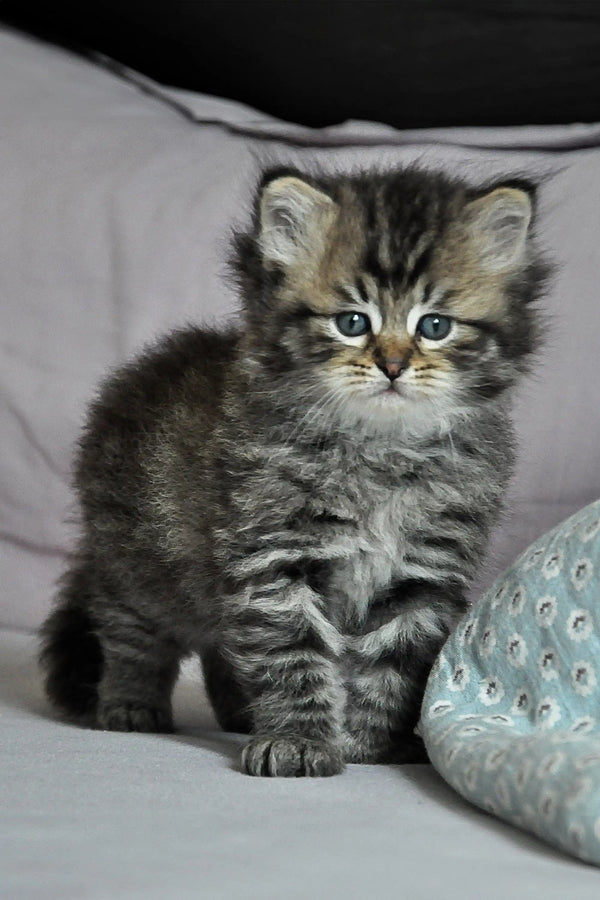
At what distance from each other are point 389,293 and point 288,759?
0.54m

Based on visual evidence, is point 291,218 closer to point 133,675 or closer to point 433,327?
point 433,327

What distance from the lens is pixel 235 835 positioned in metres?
1.16

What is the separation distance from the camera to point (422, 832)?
3.90ft

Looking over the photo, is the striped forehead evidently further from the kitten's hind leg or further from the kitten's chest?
the kitten's hind leg

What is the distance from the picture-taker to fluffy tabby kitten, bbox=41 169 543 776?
1.57m

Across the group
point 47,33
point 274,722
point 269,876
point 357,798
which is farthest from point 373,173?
point 47,33

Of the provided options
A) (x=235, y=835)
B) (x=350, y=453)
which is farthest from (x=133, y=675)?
(x=235, y=835)

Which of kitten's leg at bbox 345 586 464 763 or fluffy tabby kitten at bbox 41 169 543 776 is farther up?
fluffy tabby kitten at bbox 41 169 543 776

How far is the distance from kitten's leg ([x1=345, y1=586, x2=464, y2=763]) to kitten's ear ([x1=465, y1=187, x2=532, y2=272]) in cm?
41

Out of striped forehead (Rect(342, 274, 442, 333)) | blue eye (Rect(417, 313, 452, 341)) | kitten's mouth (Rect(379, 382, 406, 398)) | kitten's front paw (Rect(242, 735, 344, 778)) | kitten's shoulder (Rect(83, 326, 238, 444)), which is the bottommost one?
kitten's front paw (Rect(242, 735, 344, 778))

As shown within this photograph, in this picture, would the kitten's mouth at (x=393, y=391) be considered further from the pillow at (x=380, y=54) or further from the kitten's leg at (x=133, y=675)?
the pillow at (x=380, y=54)

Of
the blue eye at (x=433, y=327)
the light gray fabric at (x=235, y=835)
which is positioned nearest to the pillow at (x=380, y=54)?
the blue eye at (x=433, y=327)

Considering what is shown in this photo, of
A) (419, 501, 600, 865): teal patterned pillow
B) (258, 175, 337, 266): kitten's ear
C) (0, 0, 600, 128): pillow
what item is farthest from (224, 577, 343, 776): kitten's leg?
(0, 0, 600, 128): pillow

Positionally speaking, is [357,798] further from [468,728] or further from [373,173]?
[373,173]
